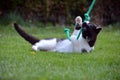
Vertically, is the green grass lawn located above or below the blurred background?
below

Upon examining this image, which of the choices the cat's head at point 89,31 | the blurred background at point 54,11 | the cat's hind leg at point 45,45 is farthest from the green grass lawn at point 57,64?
the blurred background at point 54,11

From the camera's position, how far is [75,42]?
627cm

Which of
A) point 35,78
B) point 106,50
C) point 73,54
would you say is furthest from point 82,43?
point 35,78

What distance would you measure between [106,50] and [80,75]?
2.50 m

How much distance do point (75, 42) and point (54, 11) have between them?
639 cm

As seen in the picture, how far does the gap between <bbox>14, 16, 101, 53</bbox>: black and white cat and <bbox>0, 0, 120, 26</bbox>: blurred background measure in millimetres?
5378

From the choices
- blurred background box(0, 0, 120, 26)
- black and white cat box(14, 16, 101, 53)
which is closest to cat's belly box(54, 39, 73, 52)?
black and white cat box(14, 16, 101, 53)

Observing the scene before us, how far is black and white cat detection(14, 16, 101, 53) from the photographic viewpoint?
6207mm

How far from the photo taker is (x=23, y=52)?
6328 millimetres

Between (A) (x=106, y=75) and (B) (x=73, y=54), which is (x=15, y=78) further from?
(B) (x=73, y=54)

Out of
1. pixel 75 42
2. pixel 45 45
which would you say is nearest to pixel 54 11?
pixel 45 45

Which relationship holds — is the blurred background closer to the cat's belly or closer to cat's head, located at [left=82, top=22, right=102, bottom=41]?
the cat's belly

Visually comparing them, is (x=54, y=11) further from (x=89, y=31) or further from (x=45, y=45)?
(x=89, y=31)

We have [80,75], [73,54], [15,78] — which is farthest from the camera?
[73,54]
